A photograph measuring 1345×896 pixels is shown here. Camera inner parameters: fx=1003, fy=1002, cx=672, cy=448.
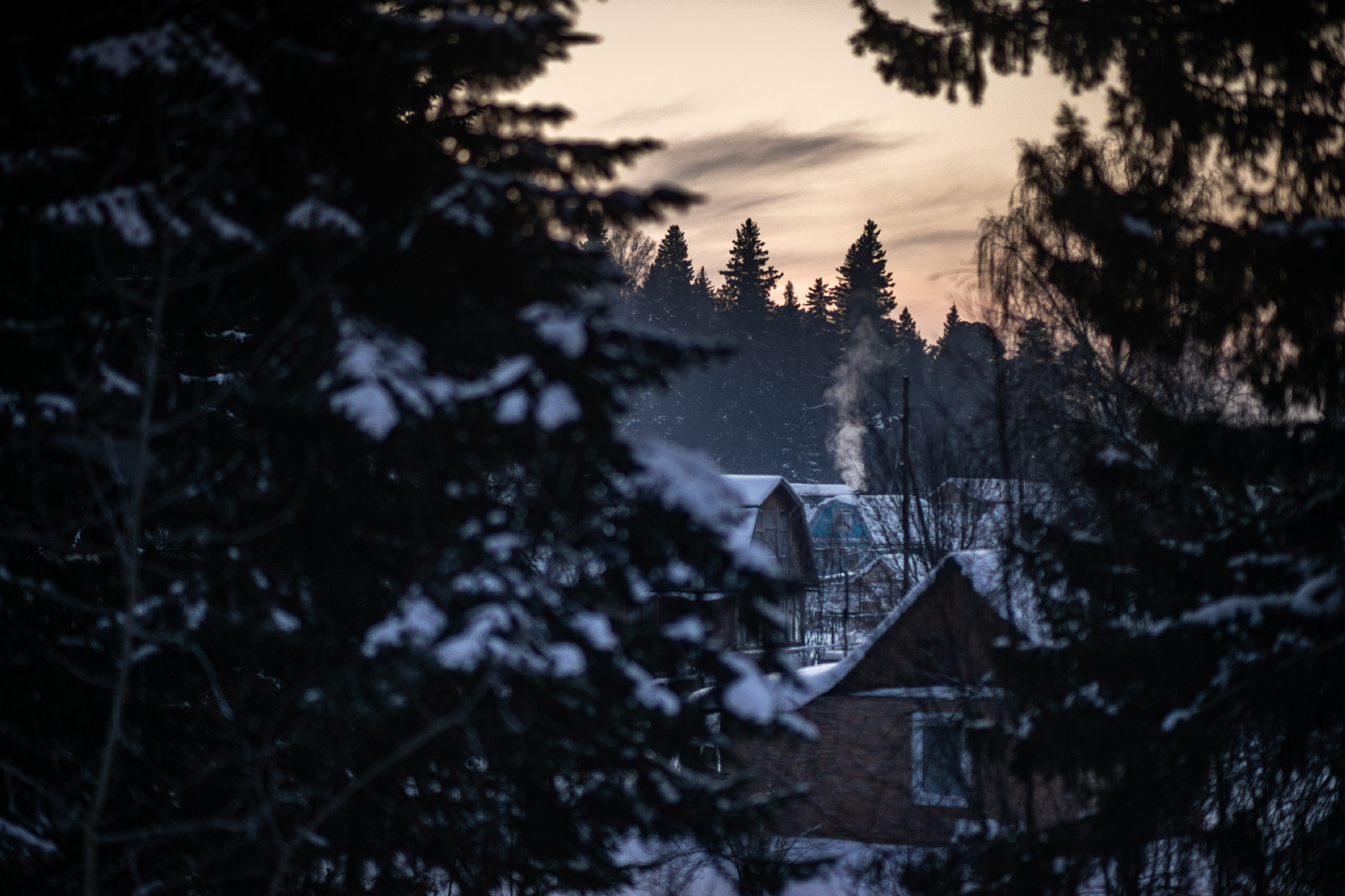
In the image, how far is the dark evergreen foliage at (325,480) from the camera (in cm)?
447

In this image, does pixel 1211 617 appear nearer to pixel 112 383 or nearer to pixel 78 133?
pixel 112 383

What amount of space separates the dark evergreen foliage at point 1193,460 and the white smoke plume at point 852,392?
1922 inches

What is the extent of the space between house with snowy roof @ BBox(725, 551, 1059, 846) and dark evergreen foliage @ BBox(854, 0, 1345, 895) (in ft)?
29.5

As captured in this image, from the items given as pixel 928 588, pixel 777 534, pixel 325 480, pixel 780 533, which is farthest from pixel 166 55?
pixel 780 533

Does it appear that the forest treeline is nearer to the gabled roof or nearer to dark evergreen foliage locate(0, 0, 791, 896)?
the gabled roof

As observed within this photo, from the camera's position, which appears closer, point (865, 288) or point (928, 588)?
point (928, 588)

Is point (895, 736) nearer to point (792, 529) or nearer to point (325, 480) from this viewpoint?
point (325, 480)

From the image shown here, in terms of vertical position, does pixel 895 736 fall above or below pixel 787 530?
below

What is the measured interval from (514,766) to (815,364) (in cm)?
Result: 6460

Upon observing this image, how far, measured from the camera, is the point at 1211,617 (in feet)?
16.7

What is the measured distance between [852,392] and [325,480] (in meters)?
59.4

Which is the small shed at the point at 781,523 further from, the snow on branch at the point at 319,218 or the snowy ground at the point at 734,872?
the snow on branch at the point at 319,218

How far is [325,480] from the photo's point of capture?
17.0 feet

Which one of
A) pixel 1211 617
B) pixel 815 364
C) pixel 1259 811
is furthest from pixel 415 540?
pixel 815 364
